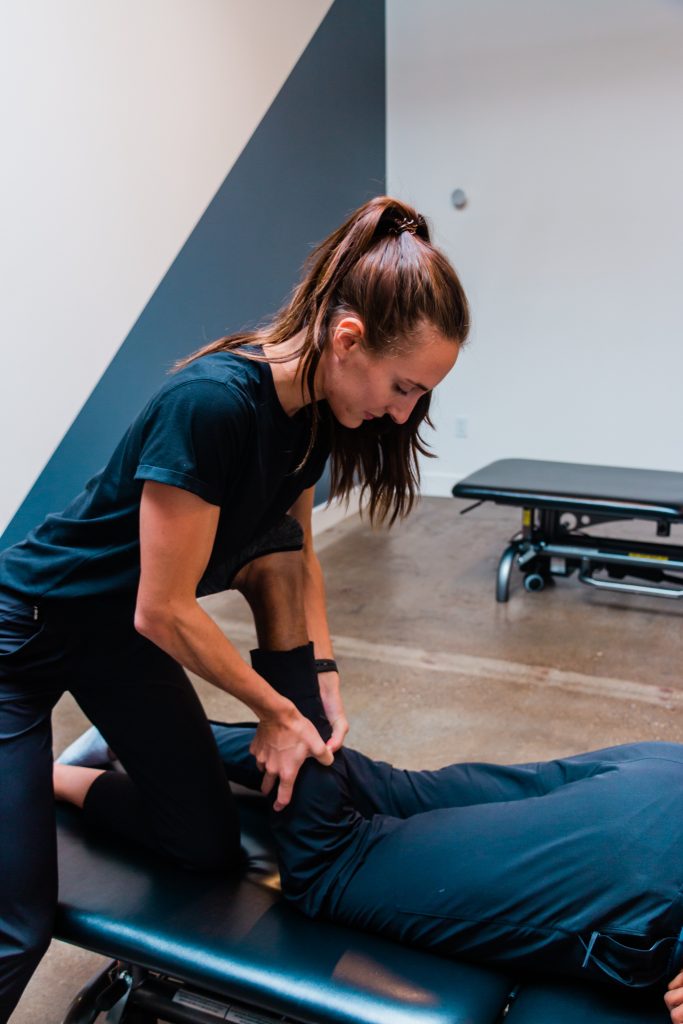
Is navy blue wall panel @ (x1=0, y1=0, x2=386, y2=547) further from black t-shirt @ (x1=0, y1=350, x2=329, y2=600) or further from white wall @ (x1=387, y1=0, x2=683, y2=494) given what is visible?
black t-shirt @ (x1=0, y1=350, x2=329, y2=600)

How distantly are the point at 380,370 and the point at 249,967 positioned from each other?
0.76 m

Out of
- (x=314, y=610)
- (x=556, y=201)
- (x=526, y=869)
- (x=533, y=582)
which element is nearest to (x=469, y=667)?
(x=533, y=582)

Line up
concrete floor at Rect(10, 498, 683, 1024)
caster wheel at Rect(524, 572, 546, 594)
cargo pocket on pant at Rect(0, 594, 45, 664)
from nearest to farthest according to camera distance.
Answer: cargo pocket on pant at Rect(0, 594, 45, 664), concrete floor at Rect(10, 498, 683, 1024), caster wheel at Rect(524, 572, 546, 594)

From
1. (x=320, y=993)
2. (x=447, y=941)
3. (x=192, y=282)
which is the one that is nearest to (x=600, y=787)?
(x=447, y=941)

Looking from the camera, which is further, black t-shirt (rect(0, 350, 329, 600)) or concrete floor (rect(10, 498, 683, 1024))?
concrete floor (rect(10, 498, 683, 1024))

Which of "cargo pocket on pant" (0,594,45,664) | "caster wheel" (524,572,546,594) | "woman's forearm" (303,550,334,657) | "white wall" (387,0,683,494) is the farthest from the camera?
"white wall" (387,0,683,494)

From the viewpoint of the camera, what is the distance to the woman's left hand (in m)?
1.33

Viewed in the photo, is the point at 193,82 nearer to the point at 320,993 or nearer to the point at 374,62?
the point at 374,62

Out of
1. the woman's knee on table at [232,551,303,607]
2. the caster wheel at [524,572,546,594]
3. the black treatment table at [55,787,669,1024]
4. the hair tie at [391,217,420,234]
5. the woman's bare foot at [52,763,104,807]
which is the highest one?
the hair tie at [391,217,420,234]

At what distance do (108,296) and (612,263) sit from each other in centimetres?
255

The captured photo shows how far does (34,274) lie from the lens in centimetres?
252

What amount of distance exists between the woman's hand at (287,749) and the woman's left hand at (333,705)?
3.9 inches

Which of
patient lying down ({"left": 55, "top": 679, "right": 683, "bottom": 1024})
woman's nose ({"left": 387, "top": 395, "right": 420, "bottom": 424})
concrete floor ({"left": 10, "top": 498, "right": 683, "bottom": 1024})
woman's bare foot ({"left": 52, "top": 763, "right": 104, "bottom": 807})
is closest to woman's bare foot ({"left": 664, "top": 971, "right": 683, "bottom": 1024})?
patient lying down ({"left": 55, "top": 679, "right": 683, "bottom": 1024})

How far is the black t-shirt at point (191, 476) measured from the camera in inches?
39.3
